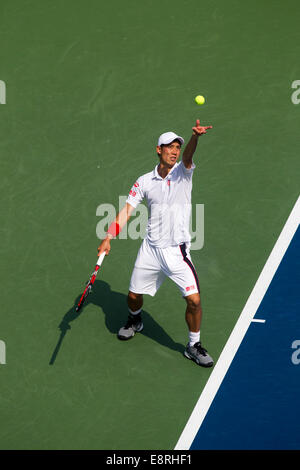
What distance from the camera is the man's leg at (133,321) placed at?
29.5 feet

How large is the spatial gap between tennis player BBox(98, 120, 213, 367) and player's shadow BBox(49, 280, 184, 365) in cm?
54

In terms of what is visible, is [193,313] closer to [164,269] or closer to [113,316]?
[164,269]

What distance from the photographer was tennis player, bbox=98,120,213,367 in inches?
329

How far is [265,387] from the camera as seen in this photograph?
28.1ft

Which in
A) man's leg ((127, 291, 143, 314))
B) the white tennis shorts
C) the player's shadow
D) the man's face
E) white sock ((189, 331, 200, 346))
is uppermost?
the man's face

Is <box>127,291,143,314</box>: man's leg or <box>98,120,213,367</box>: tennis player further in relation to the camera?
<box>127,291,143,314</box>: man's leg

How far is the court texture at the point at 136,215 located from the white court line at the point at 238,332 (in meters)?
0.02

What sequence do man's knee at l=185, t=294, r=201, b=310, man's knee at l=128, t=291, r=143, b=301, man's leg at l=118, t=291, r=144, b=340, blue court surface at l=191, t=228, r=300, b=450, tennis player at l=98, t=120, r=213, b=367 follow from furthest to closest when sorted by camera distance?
man's leg at l=118, t=291, r=144, b=340 < man's knee at l=128, t=291, r=143, b=301 < man's knee at l=185, t=294, r=201, b=310 < tennis player at l=98, t=120, r=213, b=367 < blue court surface at l=191, t=228, r=300, b=450

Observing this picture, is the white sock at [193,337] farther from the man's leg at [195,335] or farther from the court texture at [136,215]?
the court texture at [136,215]

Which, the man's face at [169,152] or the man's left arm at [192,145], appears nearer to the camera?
the man's left arm at [192,145]

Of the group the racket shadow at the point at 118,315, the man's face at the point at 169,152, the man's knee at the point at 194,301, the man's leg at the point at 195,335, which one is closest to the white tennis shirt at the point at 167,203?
the man's face at the point at 169,152

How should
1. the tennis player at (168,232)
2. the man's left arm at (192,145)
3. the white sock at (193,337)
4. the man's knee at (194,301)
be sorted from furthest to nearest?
the white sock at (193,337) < the man's knee at (194,301) < the tennis player at (168,232) < the man's left arm at (192,145)

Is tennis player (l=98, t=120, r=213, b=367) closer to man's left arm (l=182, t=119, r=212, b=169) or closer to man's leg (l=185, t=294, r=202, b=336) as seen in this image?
man's leg (l=185, t=294, r=202, b=336)

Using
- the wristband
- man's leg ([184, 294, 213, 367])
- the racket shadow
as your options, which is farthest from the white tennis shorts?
the racket shadow
